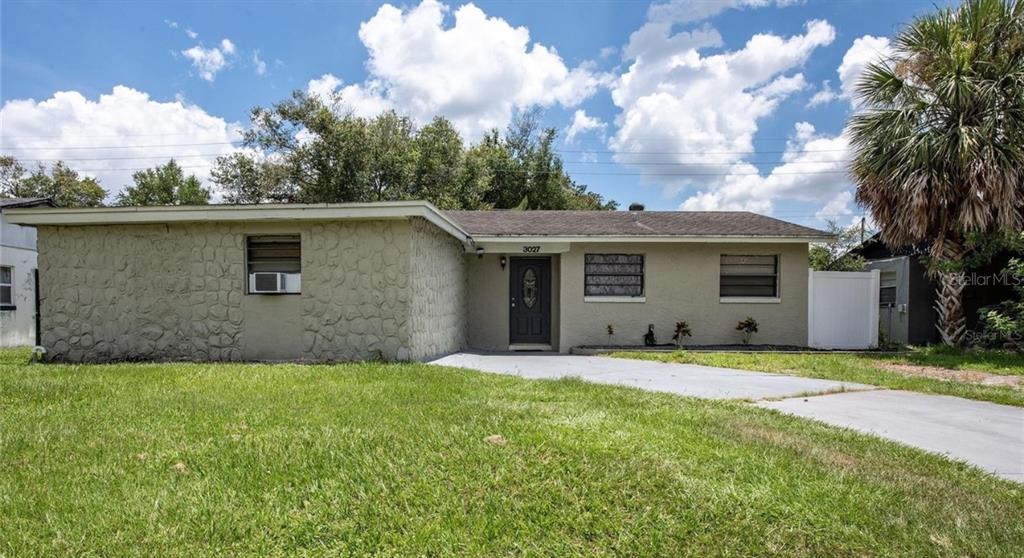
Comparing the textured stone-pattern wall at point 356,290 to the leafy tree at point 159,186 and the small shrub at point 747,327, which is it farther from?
the leafy tree at point 159,186

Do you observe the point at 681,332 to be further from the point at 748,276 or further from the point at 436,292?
the point at 436,292

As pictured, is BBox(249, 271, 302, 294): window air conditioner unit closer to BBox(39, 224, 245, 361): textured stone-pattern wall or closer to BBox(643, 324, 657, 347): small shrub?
BBox(39, 224, 245, 361): textured stone-pattern wall

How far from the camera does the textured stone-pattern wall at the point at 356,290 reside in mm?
9008

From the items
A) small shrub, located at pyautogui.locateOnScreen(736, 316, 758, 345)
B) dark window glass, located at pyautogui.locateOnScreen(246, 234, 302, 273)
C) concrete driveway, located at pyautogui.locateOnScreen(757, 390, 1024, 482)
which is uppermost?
dark window glass, located at pyautogui.locateOnScreen(246, 234, 302, 273)

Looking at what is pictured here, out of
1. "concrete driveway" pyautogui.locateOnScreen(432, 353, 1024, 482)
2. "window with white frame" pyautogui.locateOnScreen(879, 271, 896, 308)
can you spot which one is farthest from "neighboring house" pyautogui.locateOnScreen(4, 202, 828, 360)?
"window with white frame" pyautogui.locateOnScreen(879, 271, 896, 308)

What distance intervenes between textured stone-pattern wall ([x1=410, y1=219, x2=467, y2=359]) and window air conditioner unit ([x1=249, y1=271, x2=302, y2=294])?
213cm

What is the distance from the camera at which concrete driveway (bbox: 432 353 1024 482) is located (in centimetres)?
471

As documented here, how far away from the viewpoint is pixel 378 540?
2842 millimetres

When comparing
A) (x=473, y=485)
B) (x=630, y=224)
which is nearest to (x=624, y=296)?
(x=630, y=224)

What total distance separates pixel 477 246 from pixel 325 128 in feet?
51.6

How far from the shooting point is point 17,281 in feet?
46.2

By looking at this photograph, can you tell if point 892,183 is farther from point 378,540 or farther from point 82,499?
point 82,499

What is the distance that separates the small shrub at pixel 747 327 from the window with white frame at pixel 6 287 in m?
17.9

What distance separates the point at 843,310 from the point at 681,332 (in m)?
3.83
